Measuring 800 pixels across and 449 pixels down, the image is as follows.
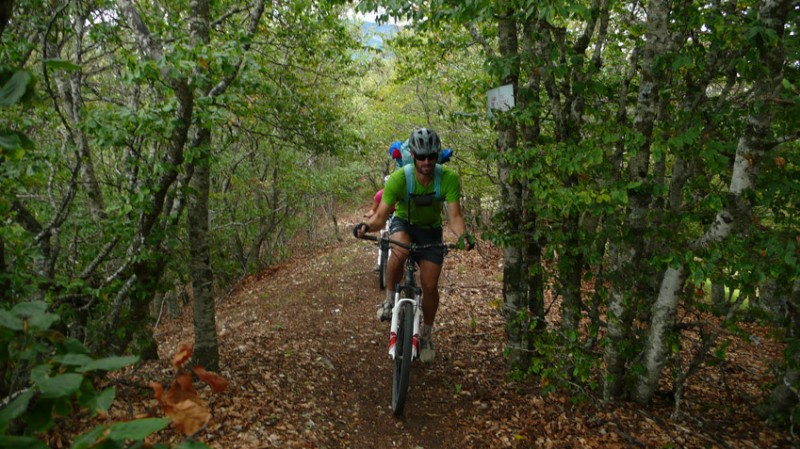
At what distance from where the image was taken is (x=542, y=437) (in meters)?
4.71

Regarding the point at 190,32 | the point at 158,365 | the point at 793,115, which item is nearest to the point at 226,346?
the point at 158,365

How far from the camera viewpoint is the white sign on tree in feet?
15.7

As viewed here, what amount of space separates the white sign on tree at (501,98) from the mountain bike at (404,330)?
151 cm

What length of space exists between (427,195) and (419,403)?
2447mm

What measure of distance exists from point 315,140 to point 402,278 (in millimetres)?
3711

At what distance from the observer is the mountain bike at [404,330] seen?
5043 millimetres

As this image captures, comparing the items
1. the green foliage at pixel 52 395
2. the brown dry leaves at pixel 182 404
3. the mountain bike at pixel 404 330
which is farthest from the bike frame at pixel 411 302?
the green foliage at pixel 52 395

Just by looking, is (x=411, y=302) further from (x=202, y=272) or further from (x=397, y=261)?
(x=202, y=272)

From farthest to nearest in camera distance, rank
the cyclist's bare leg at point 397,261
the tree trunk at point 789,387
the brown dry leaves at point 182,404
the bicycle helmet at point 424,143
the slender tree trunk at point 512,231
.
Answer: the cyclist's bare leg at point 397,261 < the bicycle helmet at point 424,143 < the slender tree trunk at point 512,231 < the tree trunk at point 789,387 < the brown dry leaves at point 182,404

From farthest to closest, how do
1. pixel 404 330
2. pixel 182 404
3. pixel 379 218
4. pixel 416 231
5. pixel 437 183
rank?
pixel 416 231 < pixel 437 183 < pixel 379 218 < pixel 404 330 < pixel 182 404

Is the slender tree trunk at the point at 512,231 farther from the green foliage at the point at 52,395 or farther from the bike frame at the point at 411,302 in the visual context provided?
the green foliage at the point at 52,395

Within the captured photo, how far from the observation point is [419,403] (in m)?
5.59

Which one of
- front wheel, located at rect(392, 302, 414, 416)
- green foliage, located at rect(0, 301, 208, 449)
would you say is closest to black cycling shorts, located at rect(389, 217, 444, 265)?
front wheel, located at rect(392, 302, 414, 416)

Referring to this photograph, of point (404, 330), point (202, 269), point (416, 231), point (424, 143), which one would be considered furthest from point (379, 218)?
point (202, 269)
